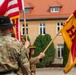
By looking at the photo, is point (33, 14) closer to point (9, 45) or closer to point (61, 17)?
point (61, 17)

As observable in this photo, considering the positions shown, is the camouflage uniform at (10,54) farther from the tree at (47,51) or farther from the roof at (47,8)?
the roof at (47,8)

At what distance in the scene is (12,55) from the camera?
201 inches

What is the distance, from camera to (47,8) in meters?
46.9

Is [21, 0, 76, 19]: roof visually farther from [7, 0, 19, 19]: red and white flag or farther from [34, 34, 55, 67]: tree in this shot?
[7, 0, 19, 19]: red and white flag

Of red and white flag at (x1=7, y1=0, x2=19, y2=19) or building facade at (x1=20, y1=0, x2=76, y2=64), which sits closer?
red and white flag at (x1=7, y1=0, x2=19, y2=19)

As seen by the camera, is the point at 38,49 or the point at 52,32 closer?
the point at 38,49

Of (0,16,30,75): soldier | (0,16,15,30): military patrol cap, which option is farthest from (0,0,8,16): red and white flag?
(0,16,30,75): soldier

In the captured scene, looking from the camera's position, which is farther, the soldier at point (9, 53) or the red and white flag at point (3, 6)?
the red and white flag at point (3, 6)

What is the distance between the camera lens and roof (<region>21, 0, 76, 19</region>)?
150 feet

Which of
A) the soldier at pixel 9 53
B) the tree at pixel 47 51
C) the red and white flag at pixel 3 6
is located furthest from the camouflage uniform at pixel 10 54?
the tree at pixel 47 51

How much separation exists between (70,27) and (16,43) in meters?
4.10

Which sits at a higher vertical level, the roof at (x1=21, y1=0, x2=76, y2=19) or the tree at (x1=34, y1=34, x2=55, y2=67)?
the roof at (x1=21, y1=0, x2=76, y2=19)

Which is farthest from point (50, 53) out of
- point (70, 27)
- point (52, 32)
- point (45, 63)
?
point (70, 27)

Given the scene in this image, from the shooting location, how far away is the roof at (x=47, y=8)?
1796 inches
